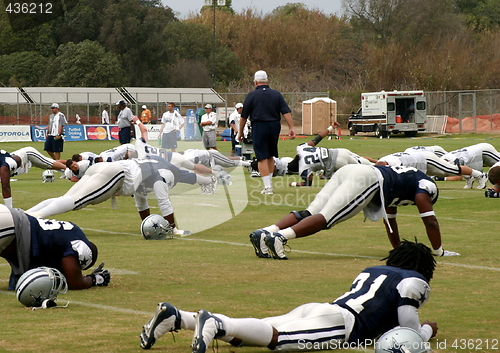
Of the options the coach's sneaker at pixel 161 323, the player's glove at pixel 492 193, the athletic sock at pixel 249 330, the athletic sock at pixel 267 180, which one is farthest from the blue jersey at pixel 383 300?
the athletic sock at pixel 267 180

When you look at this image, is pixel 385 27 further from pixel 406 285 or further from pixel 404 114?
pixel 406 285

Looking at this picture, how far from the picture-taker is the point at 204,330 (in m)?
4.77

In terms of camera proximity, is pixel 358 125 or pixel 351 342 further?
pixel 358 125

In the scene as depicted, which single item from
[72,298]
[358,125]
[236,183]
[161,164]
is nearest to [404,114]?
[358,125]

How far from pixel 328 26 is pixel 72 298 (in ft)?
281

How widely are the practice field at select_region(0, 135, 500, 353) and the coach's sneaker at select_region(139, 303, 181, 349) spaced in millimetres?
189

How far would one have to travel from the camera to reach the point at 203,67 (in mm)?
82062

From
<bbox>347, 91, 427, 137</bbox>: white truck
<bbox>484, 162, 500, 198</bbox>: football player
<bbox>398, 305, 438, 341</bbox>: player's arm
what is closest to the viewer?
<bbox>398, 305, 438, 341</bbox>: player's arm

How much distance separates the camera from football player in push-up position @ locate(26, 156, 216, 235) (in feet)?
34.0

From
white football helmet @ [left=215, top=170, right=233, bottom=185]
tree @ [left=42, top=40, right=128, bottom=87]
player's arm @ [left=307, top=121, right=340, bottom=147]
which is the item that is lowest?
white football helmet @ [left=215, top=170, right=233, bottom=185]

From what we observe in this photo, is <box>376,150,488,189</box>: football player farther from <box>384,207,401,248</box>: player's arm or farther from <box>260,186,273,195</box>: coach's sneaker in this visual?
<box>384,207,401,248</box>: player's arm

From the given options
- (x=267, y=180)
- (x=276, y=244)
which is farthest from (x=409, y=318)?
(x=267, y=180)

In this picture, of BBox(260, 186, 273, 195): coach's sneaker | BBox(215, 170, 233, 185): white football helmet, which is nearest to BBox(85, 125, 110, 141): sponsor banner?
BBox(215, 170, 233, 185): white football helmet

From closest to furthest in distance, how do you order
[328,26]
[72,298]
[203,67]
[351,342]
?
[351,342] < [72,298] < [203,67] < [328,26]
